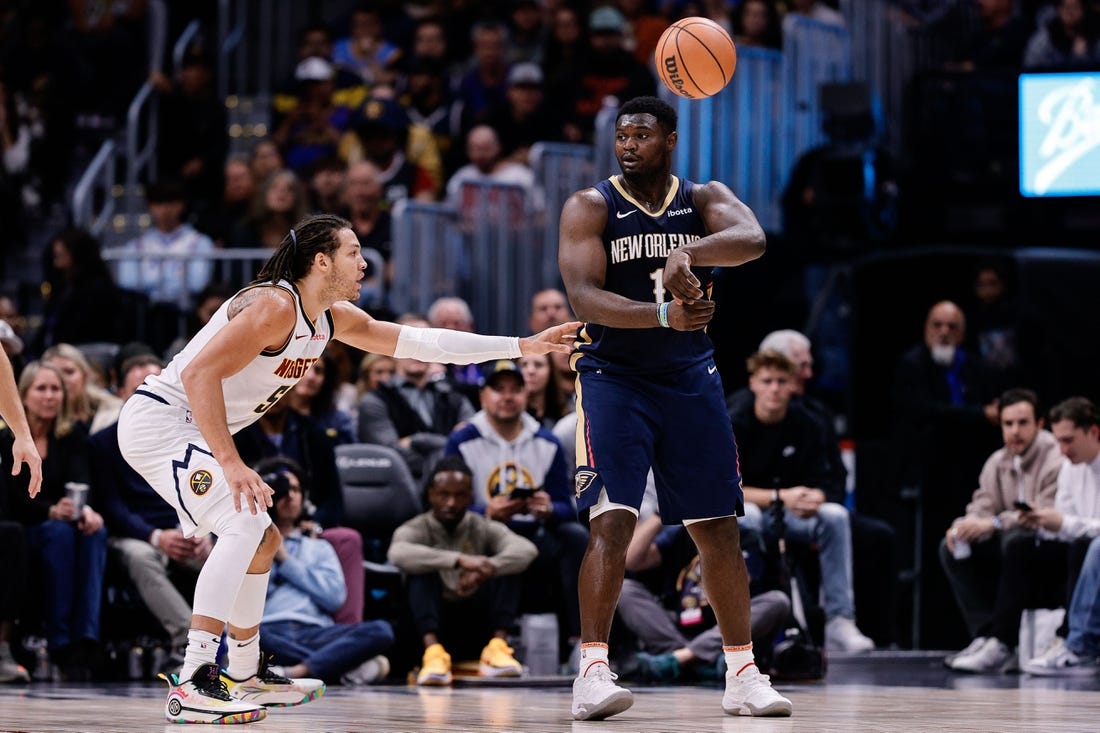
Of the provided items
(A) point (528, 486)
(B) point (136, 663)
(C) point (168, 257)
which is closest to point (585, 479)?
(A) point (528, 486)

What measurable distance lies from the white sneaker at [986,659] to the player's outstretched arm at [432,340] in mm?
4190

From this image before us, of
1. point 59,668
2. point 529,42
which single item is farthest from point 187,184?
point 59,668

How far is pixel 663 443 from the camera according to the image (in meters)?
6.54

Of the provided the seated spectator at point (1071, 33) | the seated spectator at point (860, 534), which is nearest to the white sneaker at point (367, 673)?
the seated spectator at point (860, 534)

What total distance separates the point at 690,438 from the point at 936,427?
5.59 meters

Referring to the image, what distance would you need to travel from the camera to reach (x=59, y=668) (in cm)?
923

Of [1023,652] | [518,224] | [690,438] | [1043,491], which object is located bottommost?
[1023,652]

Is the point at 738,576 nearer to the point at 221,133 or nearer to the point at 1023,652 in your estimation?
the point at 1023,652

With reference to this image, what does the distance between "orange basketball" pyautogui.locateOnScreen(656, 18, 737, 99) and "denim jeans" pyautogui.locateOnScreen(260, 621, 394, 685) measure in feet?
11.0

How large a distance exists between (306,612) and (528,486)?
5.00 feet

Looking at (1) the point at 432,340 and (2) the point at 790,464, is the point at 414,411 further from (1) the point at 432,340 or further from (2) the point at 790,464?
(1) the point at 432,340

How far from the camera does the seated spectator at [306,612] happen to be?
8.91 m

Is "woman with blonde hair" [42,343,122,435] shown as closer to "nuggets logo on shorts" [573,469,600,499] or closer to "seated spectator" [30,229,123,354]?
"seated spectator" [30,229,123,354]

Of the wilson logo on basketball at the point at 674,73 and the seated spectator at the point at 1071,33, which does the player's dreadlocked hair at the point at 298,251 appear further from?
the seated spectator at the point at 1071,33
